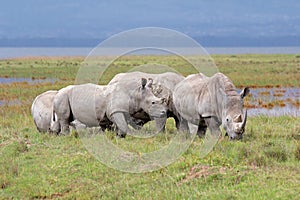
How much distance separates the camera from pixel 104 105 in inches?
537

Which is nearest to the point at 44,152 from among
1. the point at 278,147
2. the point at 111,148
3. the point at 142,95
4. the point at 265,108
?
the point at 111,148

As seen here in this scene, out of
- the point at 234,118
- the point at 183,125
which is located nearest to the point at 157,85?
the point at 183,125

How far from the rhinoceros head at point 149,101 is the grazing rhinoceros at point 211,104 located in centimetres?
58

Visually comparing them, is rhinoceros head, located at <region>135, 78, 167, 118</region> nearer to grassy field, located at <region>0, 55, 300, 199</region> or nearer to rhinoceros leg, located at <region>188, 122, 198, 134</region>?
grassy field, located at <region>0, 55, 300, 199</region>

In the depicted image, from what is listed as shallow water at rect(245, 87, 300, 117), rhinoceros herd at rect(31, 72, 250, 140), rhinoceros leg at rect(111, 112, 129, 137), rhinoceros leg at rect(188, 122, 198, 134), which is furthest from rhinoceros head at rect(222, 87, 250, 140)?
shallow water at rect(245, 87, 300, 117)

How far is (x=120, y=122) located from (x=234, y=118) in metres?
2.98

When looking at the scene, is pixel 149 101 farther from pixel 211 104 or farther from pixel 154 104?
pixel 211 104

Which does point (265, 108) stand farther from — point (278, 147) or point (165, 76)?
point (278, 147)

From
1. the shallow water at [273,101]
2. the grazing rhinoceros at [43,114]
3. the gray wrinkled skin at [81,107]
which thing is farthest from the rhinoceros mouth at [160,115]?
the shallow water at [273,101]

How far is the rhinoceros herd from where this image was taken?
12094 mm

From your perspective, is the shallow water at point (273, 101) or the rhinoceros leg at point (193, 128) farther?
the shallow water at point (273, 101)

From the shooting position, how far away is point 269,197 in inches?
323

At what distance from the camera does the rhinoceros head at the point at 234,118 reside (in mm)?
11508

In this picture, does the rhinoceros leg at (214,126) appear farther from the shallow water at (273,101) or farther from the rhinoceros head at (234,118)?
the shallow water at (273,101)
